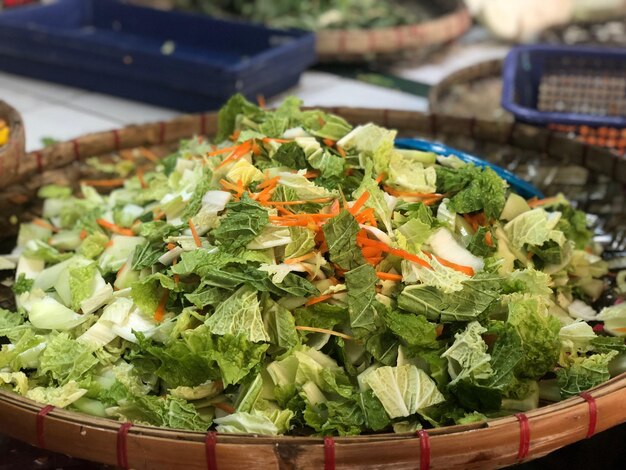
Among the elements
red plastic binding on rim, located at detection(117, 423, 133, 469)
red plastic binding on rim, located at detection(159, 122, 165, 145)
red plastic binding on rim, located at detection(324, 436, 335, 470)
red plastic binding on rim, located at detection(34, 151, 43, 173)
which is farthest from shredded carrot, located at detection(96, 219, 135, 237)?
red plastic binding on rim, located at detection(324, 436, 335, 470)

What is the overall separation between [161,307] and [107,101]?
98.7 inches

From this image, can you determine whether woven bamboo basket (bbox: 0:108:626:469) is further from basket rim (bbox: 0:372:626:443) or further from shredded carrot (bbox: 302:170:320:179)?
shredded carrot (bbox: 302:170:320:179)

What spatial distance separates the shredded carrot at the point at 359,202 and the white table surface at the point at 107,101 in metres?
1.94

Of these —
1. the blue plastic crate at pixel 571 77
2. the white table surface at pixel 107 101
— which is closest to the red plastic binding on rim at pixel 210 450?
the blue plastic crate at pixel 571 77

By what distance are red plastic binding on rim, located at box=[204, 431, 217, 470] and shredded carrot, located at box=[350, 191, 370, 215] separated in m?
0.53

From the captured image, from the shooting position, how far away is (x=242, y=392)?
4.45 ft

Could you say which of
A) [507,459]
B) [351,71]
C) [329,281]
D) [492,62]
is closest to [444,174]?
[329,281]

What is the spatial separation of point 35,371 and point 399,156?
0.84 m

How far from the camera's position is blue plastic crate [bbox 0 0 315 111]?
3541mm

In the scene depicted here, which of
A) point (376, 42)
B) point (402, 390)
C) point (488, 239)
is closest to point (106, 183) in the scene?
point (488, 239)

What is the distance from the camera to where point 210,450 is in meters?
1.14

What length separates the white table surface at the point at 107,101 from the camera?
3473 mm

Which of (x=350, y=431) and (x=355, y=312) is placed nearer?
(x=350, y=431)

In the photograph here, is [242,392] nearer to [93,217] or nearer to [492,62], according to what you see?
[93,217]
